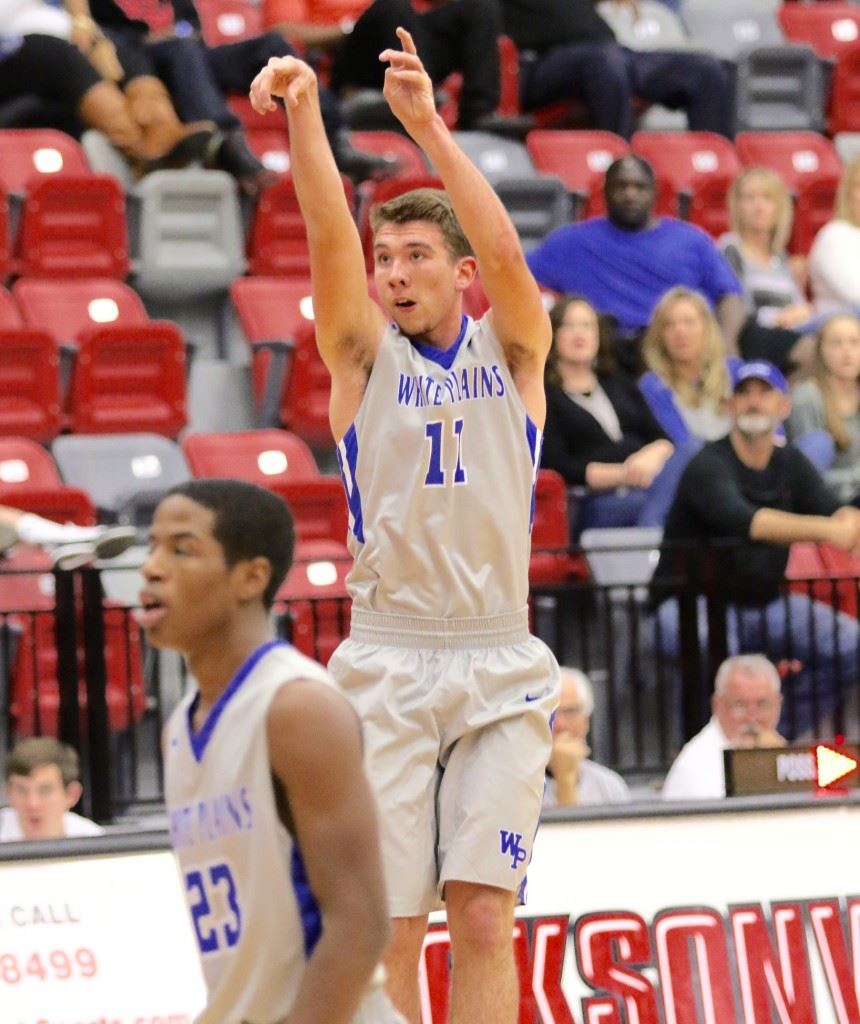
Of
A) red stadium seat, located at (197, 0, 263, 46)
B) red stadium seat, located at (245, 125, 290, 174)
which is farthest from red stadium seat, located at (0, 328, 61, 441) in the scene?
red stadium seat, located at (197, 0, 263, 46)

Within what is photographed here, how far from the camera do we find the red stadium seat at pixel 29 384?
9172 mm

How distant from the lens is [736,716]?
7.95 m

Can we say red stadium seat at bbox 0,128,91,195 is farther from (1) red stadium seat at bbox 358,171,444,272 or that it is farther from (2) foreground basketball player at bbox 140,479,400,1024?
(2) foreground basketball player at bbox 140,479,400,1024

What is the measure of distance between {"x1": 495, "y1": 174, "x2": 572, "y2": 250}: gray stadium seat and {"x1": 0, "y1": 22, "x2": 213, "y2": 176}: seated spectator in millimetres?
1694

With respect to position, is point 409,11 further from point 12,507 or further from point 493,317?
point 493,317

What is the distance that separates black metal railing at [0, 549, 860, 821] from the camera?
25.4 ft

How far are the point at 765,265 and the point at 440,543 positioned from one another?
7259 millimetres

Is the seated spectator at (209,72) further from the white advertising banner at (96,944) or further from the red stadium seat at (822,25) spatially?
the white advertising banner at (96,944)

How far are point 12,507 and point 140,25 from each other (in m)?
4.59

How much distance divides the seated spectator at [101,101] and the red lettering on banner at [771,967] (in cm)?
597

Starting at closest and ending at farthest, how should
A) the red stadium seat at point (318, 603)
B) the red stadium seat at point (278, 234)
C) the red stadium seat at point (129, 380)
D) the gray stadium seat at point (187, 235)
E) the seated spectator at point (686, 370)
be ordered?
1. the red stadium seat at point (318, 603)
2. the red stadium seat at point (129, 380)
3. the seated spectator at point (686, 370)
4. the gray stadium seat at point (187, 235)
5. the red stadium seat at point (278, 234)

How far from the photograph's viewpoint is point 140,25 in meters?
12.0

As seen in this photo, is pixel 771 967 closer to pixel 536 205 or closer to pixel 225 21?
pixel 536 205

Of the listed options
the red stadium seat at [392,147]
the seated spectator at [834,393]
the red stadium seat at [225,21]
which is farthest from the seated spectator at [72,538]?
the red stadium seat at [225,21]
